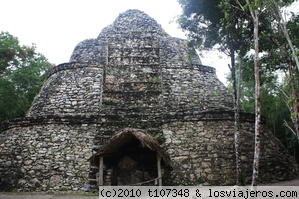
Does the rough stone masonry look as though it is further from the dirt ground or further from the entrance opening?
the dirt ground

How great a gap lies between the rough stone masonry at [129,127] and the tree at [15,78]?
11.3 feet

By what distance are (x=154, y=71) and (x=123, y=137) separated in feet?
15.1

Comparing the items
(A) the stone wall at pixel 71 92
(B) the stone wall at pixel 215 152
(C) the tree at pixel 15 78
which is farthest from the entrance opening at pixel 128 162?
(C) the tree at pixel 15 78

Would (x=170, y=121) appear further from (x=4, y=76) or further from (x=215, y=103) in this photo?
(x=4, y=76)

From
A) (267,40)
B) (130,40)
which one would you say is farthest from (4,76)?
(267,40)

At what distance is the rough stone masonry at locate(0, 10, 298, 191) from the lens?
7.16 meters

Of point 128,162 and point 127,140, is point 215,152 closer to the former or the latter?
point 128,162

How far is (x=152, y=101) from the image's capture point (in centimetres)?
947

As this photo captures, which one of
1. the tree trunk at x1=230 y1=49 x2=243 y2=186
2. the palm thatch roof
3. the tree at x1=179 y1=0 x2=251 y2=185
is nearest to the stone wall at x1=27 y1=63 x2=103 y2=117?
the palm thatch roof

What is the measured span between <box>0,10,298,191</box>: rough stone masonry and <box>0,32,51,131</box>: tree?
11.3 feet

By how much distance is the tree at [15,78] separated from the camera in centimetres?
1277

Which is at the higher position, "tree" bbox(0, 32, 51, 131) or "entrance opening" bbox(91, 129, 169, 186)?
"tree" bbox(0, 32, 51, 131)

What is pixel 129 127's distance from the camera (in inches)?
326

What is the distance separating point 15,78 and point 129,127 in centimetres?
778
